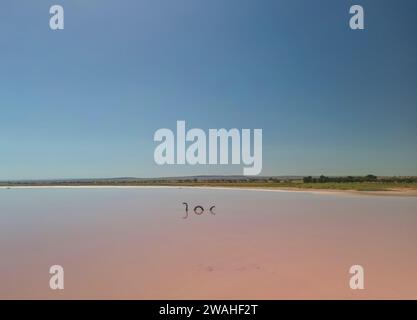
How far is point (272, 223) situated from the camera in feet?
24.9

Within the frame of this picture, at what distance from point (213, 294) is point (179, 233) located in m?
2.55

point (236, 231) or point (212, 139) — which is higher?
point (212, 139)

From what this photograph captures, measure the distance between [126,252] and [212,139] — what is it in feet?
6.99
